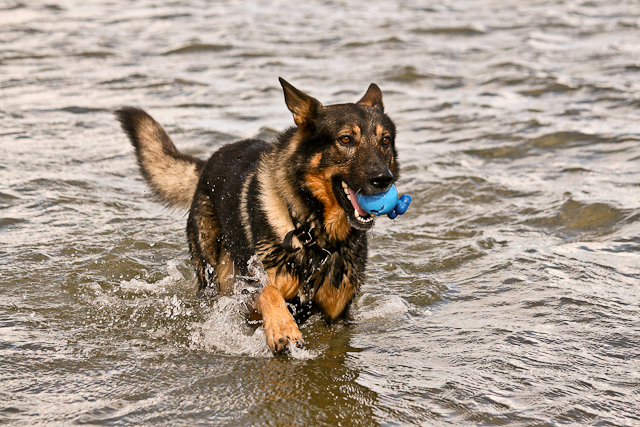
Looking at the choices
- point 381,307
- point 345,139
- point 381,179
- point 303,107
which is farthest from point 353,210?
point 381,307

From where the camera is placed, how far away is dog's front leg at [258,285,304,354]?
14.9 feet

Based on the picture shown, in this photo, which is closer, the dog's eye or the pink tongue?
the pink tongue

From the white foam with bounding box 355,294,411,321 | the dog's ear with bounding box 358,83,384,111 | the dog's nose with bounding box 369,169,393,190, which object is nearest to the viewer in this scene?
the dog's nose with bounding box 369,169,393,190

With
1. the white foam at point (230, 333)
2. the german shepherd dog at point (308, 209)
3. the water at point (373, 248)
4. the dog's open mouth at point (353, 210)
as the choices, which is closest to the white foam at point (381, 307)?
the water at point (373, 248)

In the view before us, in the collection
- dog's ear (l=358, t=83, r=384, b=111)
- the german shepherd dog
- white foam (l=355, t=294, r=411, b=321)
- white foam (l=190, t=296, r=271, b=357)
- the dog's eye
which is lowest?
white foam (l=355, t=294, r=411, b=321)

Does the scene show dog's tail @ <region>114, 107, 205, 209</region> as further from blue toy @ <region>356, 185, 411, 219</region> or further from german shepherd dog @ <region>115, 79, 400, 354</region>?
blue toy @ <region>356, 185, 411, 219</region>

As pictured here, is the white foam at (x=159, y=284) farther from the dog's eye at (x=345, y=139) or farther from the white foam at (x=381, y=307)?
the dog's eye at (x=345, y=139)

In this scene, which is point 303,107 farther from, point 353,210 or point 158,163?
point 158,163

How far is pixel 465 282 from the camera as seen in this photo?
629 cm

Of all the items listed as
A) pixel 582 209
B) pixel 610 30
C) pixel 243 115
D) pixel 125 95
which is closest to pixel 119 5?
pixel 125 95

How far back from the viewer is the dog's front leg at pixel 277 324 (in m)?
4.53

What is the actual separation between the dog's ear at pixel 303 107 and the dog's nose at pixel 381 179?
0.71 metres

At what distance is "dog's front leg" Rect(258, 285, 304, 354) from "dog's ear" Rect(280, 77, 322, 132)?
1.21 m

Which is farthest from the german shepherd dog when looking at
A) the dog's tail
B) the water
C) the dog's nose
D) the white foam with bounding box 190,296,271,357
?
the dog's tail
